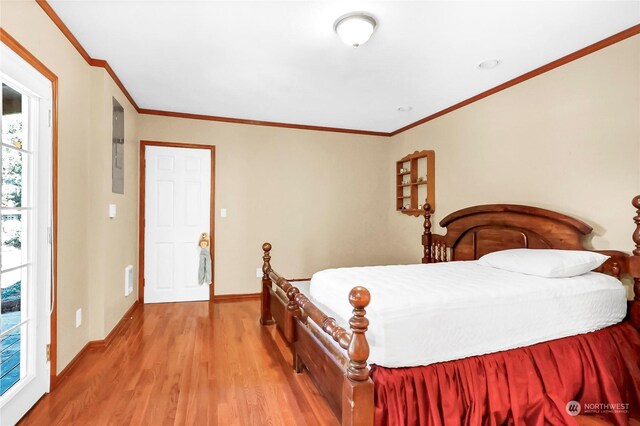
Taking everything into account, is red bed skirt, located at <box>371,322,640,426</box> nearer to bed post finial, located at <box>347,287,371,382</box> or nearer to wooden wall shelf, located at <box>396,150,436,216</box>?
bed post finial, located at <box>347,287,371,382</box>

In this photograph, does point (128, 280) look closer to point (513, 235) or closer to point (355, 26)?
point (355, 26)

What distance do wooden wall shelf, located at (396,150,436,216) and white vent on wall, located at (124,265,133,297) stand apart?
3575 millimetres

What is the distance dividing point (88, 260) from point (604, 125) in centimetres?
415

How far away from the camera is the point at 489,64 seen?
8.90ft

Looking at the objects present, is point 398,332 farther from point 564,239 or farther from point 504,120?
point 504,120

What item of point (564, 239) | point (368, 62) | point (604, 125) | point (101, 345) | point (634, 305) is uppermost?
point (368, 62)

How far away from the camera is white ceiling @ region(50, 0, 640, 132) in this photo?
2.00 m

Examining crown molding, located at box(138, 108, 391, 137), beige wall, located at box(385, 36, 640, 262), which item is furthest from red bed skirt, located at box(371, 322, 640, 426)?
crown molding, located at box(138, 108, 391, 137)

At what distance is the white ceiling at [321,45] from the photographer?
2.00 metres

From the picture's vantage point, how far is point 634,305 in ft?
7.00

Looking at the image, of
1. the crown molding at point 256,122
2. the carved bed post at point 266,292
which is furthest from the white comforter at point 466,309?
the crown molding at point 256,122

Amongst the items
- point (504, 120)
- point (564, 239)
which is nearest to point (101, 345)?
point (564, 239)

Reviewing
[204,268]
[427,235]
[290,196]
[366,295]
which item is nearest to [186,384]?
[366,295]

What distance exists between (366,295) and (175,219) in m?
3.42
